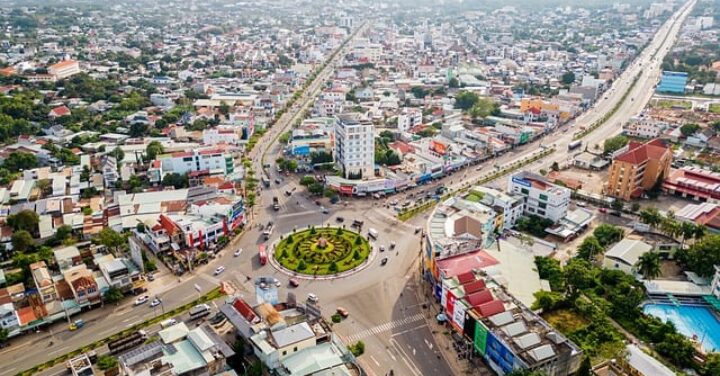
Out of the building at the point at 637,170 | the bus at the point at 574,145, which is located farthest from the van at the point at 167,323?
the bus at the point at 574,145

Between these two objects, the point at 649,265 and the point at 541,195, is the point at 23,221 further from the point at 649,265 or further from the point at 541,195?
the point at 649,265

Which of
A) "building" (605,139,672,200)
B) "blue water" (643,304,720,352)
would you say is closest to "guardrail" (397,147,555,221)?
"building" (605,139,672,200)

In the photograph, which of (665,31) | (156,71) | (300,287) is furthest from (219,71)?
(665,31)

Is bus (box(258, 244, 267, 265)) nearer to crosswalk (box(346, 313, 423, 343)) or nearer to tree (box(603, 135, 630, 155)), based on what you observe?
crosswalk (box(346, 313, 423, 343))

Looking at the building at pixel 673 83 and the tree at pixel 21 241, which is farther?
the building at pixel 673 83

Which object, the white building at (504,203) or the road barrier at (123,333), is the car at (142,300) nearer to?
the road barrier at (123,333)
